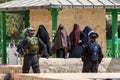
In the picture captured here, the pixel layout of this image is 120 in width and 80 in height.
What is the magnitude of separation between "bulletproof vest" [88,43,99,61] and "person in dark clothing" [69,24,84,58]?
10.6ft

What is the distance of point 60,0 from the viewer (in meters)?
19.0

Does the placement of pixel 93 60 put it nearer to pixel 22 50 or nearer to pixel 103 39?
pixel 22 50

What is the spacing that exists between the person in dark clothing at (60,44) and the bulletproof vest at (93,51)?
312 centimetres

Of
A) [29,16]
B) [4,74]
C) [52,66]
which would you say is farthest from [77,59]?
[29,16]

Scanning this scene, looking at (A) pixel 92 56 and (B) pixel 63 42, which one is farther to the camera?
(B) pixel 63 42

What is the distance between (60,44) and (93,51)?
A: 340 centimetres

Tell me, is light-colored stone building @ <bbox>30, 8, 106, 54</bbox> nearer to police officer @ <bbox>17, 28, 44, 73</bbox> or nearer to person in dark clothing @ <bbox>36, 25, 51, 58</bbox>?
person in dark clothing @ <bbox>36, 25, 51, 58</bbox>

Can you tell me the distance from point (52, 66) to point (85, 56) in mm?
2392

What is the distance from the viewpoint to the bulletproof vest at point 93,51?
560 inches

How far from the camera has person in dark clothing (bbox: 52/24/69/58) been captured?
57.4 feet

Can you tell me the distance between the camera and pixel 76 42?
17.9 metres

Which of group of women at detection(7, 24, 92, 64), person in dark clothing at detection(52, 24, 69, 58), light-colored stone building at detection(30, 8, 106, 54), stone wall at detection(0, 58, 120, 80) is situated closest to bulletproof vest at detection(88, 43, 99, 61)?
stone wall at detection(0, 58, 120, 80)

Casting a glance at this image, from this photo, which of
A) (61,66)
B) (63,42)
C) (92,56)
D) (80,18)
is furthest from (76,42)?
(92,56)

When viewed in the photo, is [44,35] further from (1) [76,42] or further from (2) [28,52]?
(2) [28,52]
